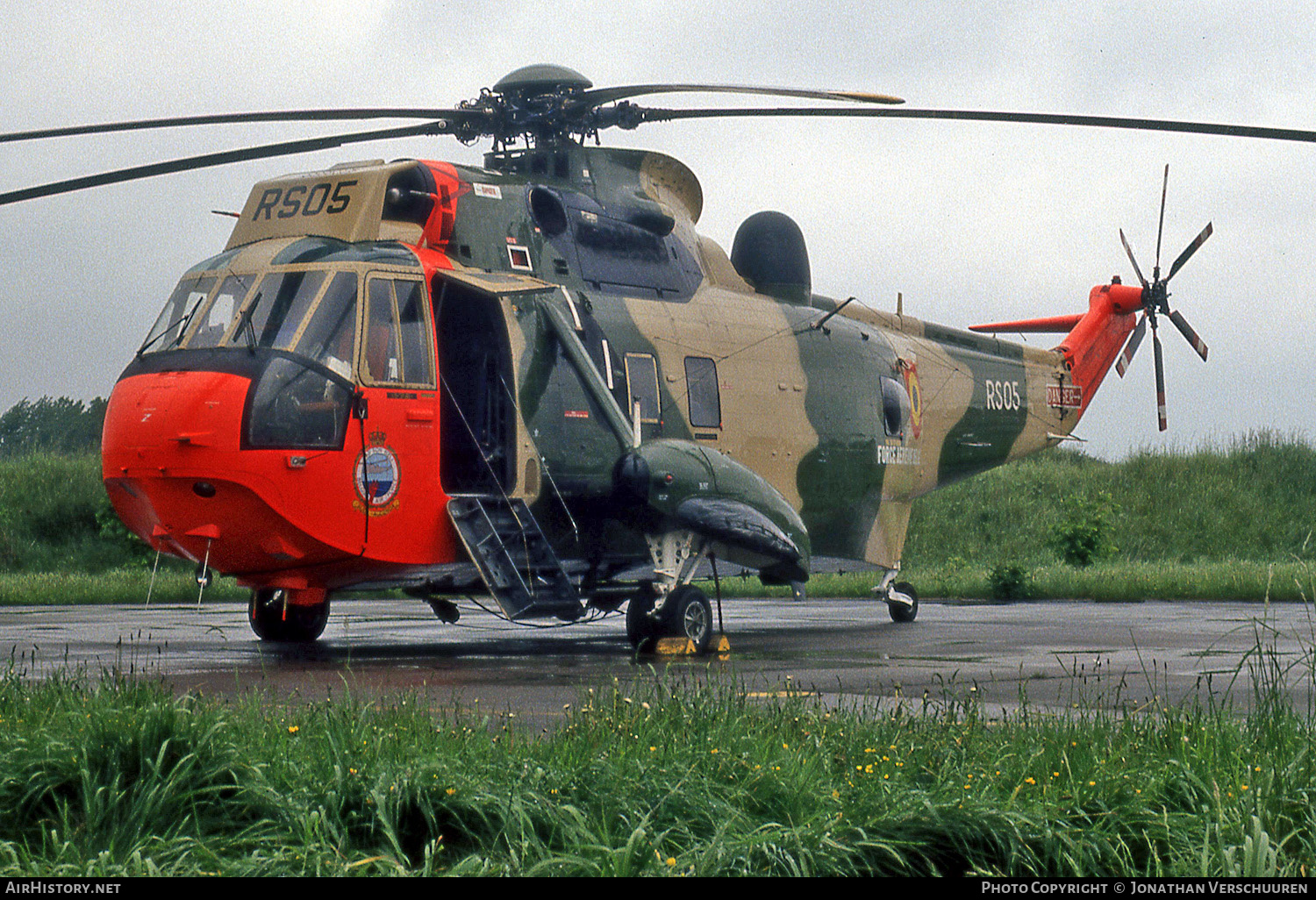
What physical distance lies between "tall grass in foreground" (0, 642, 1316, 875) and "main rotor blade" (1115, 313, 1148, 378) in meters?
17.5

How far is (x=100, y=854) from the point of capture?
3916 millimetres

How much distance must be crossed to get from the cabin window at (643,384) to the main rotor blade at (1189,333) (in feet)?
38.0

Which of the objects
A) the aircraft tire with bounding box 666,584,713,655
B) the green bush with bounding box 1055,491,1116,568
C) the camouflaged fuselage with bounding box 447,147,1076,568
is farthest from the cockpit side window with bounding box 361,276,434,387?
the green bush with bounding box 1055,491,1116,568

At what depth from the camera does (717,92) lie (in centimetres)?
1252

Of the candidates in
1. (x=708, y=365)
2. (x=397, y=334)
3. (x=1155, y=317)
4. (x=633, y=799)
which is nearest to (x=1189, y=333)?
(x=1155, y=317)

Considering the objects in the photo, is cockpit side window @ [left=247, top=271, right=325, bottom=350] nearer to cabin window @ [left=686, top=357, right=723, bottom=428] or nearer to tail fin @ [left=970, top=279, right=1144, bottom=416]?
cabin window @ [left=686, top=357, right=723, bottom=428]

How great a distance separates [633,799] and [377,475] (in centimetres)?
729

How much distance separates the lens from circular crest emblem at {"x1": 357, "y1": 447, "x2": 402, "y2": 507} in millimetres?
11305

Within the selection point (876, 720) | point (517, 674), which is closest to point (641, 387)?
point (517, 674)

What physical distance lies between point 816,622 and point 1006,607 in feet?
14.5

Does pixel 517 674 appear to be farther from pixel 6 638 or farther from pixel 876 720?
pixel 6 638

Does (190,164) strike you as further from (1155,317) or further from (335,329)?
(1155,317)

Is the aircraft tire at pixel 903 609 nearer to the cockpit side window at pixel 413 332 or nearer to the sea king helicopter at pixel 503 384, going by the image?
the sea king helicopter at pixel 503 384

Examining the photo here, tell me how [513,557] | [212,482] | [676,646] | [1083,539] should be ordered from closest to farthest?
[212,482], [513,557], [676,646], [1083,539]
